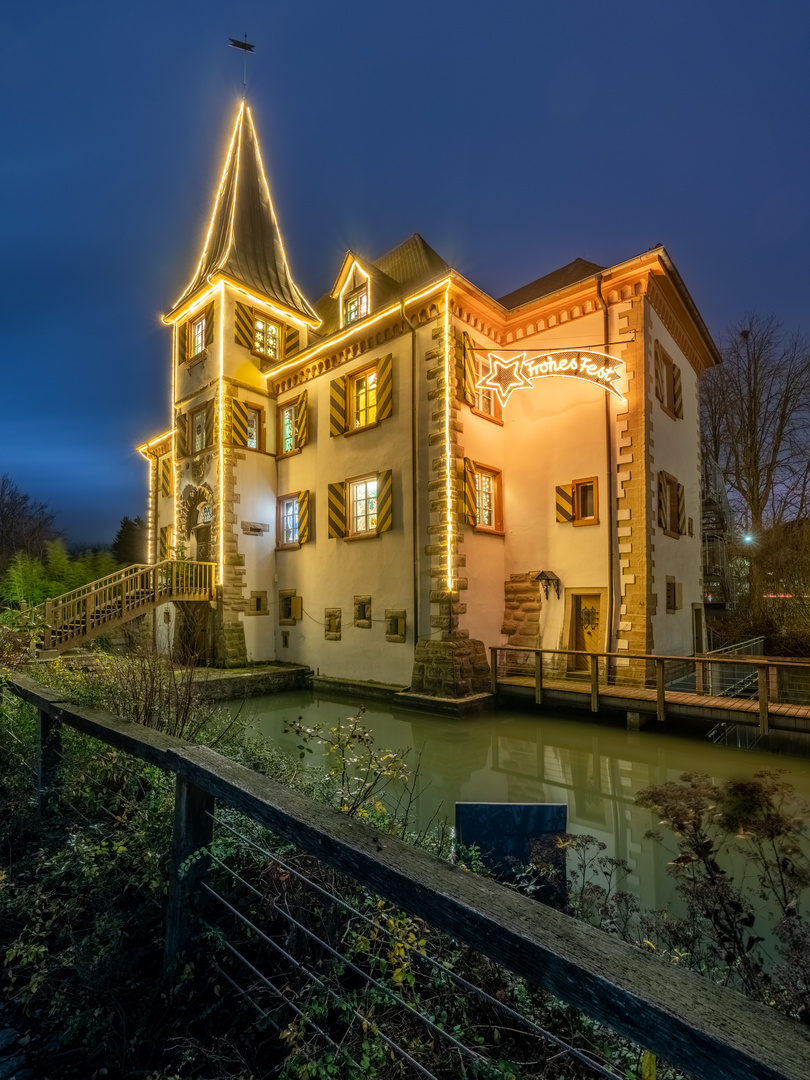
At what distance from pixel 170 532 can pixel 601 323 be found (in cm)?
1372

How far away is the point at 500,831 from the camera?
3.76 meters

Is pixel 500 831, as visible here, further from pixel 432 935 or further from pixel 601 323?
pixel 601 323

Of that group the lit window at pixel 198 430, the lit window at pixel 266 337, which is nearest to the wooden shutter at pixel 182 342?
the lit window at pixel 198 430

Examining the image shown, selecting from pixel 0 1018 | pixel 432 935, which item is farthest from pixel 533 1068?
pixel 0 1018

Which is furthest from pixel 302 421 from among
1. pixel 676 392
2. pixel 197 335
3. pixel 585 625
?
pixel 676 392

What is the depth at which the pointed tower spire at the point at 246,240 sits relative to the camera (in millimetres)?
16859

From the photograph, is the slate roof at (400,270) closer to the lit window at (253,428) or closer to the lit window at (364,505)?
the lit window at (253,428)

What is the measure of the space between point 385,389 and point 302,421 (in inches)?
129

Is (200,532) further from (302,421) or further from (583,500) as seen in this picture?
(583,500)

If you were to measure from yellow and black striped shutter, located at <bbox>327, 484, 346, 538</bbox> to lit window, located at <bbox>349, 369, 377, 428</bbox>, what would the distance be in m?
1.59

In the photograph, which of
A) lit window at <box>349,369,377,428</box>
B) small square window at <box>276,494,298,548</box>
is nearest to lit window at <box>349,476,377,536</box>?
lit window at <box>349,369,377,428</box>

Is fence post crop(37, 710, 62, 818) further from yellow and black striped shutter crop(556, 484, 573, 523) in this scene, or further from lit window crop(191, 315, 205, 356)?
lit window crop(191, 315, 205, 356)

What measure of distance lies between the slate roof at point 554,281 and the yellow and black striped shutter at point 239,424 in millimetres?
7479

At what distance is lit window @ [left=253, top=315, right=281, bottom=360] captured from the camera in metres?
16.7
